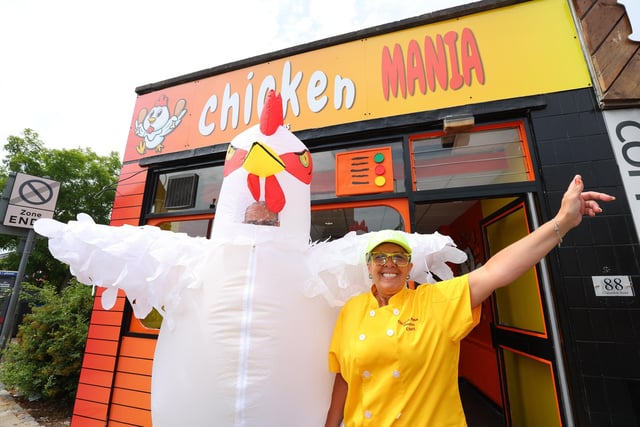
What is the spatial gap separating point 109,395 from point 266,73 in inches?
153

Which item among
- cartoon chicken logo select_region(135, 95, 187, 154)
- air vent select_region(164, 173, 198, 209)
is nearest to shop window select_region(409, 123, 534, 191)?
air vent select_region(164, 173, 198, 209)

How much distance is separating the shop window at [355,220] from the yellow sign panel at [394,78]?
92cm

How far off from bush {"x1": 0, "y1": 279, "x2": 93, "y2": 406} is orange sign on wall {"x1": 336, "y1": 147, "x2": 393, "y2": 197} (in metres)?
4.63

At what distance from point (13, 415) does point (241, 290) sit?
521 centimetres

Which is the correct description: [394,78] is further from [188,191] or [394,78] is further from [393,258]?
[188,191]

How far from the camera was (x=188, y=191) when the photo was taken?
359cm

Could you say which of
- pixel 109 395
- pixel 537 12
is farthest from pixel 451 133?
pixel 109 395

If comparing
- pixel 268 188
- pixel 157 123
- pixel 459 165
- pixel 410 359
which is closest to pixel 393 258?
pixel 410 359

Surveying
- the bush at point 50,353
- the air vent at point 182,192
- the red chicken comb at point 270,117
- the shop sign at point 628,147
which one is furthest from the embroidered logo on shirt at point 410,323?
the bush at point 50,353

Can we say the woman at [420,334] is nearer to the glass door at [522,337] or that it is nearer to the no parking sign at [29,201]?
the glass door at [522,337]

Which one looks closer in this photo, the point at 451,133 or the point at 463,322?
the point at 463,322

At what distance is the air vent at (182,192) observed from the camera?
11.7 feet

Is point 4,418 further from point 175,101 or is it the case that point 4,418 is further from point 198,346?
point 198,346

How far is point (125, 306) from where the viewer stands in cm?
341
